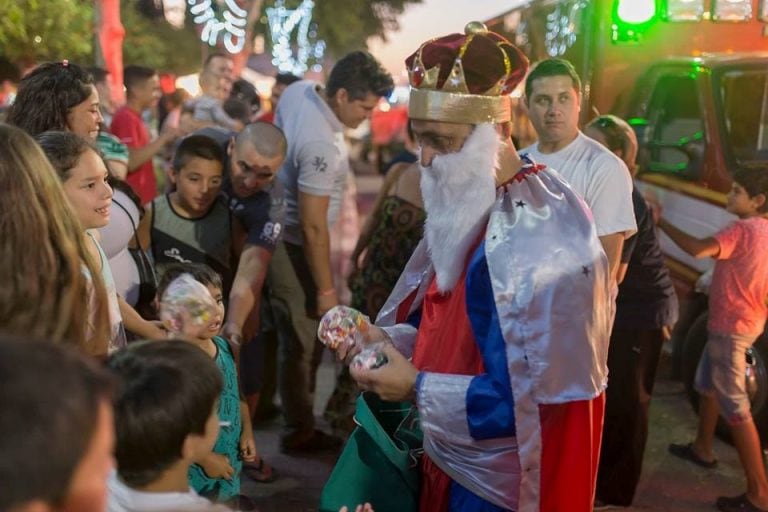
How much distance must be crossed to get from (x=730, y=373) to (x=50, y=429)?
417 cm

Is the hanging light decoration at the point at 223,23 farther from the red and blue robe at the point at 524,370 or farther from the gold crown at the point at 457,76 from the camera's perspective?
the red and blue robe at the point at 524,370

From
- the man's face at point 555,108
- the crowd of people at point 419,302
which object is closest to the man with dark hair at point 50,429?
the crowd of people at point 419,302

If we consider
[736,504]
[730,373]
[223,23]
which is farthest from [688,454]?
[223,23]

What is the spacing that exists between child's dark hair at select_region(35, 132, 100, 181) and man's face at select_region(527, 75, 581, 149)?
2154 mm

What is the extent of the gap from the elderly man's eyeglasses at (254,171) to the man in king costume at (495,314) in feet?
5.71

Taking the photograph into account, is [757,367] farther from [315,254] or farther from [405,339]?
[405,339]

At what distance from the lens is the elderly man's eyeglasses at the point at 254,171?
429 centimetres

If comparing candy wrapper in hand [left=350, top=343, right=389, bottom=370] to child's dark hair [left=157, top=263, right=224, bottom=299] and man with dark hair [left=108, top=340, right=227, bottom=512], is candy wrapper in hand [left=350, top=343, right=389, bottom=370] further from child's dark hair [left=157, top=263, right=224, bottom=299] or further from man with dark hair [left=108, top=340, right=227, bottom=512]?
child's dark hair [left=157, top=263, right=224, bottom=299]

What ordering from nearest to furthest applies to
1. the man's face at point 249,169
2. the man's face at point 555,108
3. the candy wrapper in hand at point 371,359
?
the candy wrapper in hand at point 371,359 → the man's face at point 555,108 → the man's face at point 249,169

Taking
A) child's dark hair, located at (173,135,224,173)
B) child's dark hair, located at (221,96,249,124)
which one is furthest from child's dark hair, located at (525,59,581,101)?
child's dark hair, located at (221,96,249,124)

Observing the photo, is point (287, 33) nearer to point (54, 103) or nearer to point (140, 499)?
point (54, 103)

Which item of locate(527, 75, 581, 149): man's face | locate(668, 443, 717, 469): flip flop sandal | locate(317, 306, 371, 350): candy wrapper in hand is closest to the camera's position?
locate(317, 306, 371, 350): candy wrapper in hand

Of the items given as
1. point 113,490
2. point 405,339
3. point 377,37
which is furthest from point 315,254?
point 377,37

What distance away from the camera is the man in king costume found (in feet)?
7.59
